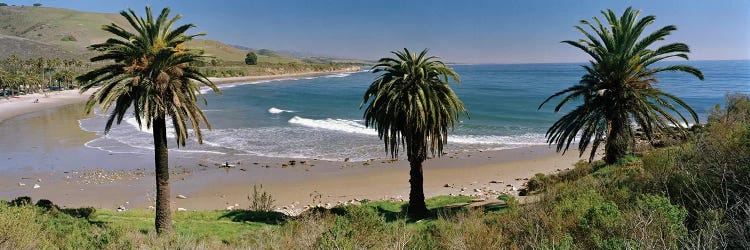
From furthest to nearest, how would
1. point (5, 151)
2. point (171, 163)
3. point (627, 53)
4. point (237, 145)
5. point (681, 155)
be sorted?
point (237, 145)
point (5, 151)
point (171, 163)
point (627, 53)
point (681, 155)

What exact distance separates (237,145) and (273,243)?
109 feet

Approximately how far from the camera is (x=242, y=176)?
32656 mm

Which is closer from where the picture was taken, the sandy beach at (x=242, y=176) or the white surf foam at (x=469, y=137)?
the sandy beach at (x=242, y=176)

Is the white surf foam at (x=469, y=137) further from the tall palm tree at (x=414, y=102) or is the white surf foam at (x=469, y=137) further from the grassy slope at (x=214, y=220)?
the tall palm tree at (x=414, y=102)

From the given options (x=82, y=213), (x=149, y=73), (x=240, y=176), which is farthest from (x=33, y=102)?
(x=149, y=73)

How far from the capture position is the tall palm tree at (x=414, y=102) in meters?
18.8

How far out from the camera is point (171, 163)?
119 ft

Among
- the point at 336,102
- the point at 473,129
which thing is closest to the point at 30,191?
the point at 473,129

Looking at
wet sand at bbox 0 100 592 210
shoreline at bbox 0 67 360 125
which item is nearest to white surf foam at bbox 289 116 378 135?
wet sand at bbox 0 100 592 210

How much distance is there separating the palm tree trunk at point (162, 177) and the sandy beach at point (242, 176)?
27.7ft

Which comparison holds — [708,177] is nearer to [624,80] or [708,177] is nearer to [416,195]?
[624,80]

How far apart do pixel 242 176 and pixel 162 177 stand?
1536cm

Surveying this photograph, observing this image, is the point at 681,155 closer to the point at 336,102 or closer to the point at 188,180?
the point at 188,180

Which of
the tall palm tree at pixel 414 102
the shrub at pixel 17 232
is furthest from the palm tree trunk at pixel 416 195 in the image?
the shrub at pixel 17 232
